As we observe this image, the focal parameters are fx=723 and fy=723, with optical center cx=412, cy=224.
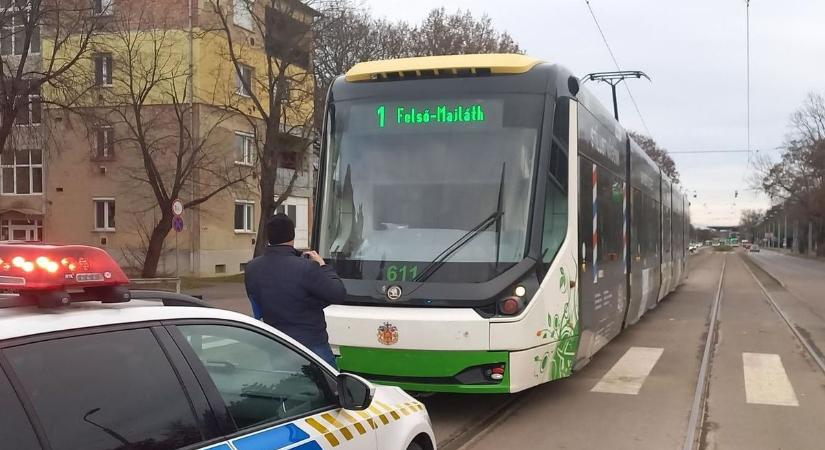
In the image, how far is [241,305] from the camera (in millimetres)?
17969

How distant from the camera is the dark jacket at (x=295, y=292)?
473 centimetres

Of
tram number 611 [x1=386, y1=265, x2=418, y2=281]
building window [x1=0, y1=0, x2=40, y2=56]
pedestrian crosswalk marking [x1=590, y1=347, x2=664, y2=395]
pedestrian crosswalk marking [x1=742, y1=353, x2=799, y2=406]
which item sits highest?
building window [x1=0, y1=0, x2=40, y2=56]

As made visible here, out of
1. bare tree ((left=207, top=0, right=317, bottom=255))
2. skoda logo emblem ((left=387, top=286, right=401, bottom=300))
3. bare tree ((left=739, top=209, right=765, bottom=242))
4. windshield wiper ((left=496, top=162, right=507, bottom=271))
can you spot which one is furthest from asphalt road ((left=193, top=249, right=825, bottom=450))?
bare tree ((left=739, top=209, right=765, bottom=242))

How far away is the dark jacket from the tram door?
3.17 meters

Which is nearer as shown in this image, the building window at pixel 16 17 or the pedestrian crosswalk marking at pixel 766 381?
the pedestrian crosswalk marking at pixel 766 381

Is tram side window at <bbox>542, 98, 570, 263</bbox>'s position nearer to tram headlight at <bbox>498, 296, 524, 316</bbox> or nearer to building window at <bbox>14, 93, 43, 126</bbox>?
tram headlight at <bbox>498, 296, 524, 316</bbox>

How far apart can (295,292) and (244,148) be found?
3079 centimetres

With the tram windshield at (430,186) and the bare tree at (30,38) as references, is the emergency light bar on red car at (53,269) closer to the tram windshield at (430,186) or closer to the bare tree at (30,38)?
the tram windshield at (430,186)

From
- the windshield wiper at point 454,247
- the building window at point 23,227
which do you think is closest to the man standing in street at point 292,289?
the windshield wiper at point 454,247

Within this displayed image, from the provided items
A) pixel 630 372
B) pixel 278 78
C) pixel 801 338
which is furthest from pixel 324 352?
pixel 278 78

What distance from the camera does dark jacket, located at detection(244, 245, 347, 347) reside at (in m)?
4.73

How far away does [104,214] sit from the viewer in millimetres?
33406

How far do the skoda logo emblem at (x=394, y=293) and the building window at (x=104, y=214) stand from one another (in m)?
30.2

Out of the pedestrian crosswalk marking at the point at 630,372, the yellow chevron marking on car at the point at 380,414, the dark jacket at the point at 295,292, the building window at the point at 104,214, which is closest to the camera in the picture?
the yellow chevron marking on car at the point at 380,414
